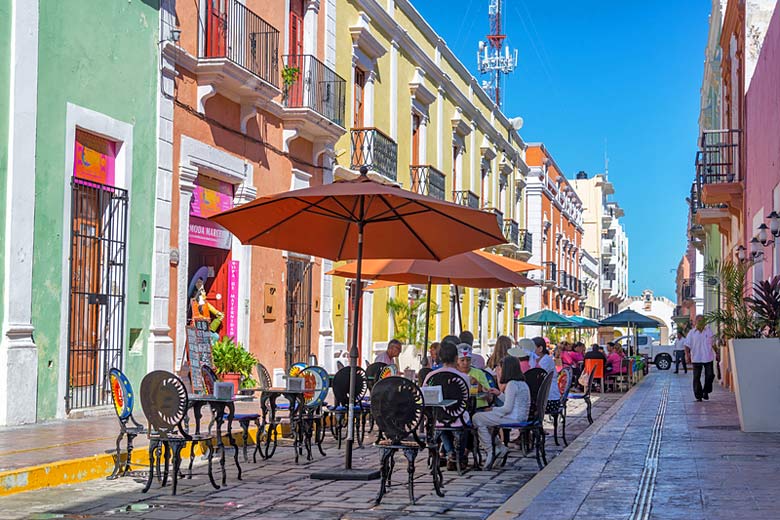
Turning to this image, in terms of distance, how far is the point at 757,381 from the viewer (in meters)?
13.0

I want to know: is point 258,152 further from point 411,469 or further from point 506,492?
point 411,469

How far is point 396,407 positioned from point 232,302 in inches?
366

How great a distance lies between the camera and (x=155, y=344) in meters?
14.2

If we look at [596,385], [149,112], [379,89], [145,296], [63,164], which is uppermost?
[379,89]

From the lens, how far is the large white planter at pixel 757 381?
42.3ft

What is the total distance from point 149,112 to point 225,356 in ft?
13.3

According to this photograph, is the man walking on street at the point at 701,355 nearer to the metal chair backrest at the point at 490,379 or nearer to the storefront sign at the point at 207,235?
the storefront sign at the point at 207,235

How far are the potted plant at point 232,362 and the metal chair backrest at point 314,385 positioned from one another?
4595 millimetres

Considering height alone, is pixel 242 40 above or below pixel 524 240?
above

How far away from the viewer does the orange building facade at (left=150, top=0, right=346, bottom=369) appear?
48.9 ft

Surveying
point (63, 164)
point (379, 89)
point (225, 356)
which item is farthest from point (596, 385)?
point (63, 164)

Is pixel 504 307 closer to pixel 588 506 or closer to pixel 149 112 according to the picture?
pixel 149 112

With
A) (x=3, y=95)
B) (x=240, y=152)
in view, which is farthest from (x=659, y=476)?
(x=240, y=152)

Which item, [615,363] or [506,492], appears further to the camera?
[615,363]
